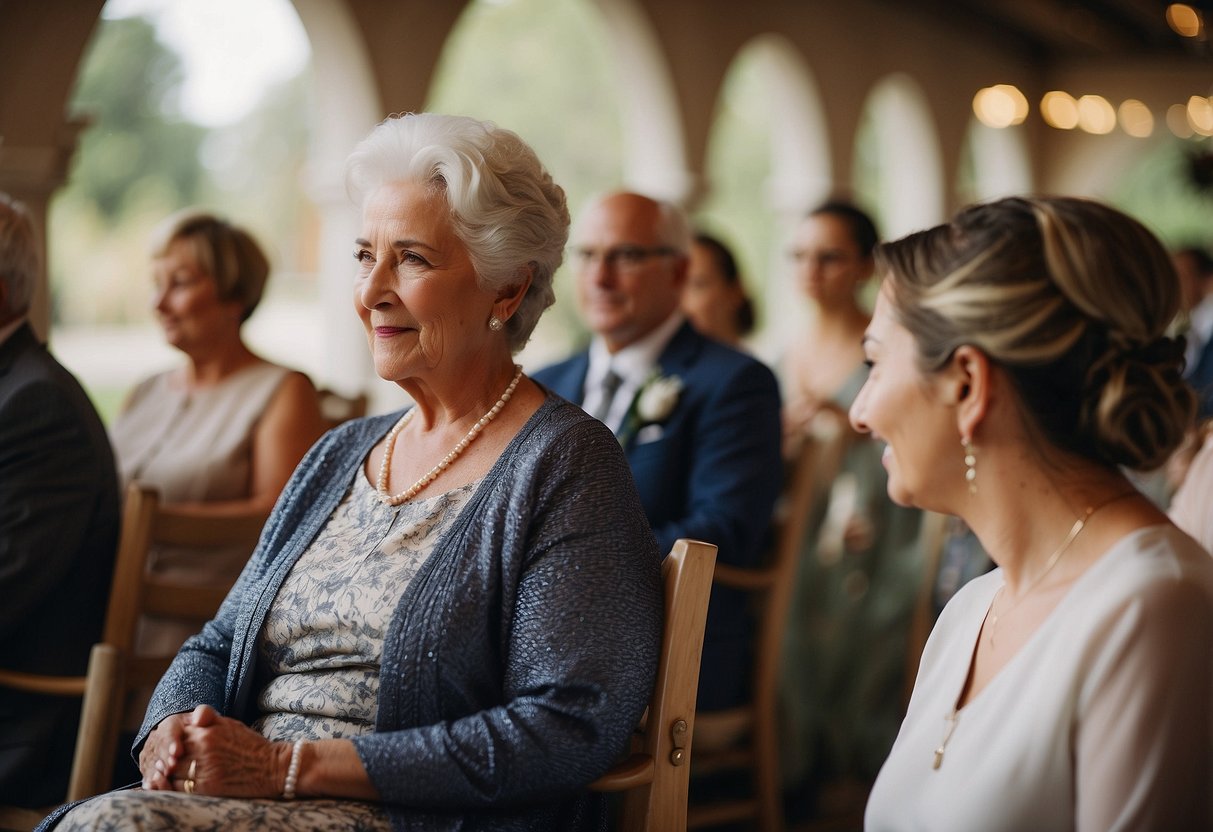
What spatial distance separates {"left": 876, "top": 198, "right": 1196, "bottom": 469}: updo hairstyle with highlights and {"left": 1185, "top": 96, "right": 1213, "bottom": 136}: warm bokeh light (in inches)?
379

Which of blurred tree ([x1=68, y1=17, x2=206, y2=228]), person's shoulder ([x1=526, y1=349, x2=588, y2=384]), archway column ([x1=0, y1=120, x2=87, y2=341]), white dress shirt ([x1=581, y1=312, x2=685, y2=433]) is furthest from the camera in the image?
blurred tree ([x1=68, y1=17, x2=206, y2=228])

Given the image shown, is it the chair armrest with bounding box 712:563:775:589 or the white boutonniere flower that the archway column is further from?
the chair armrest with bounding box 712:563:775:589

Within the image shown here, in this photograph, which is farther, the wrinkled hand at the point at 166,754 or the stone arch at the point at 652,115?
the stone arch at the point at 652,115

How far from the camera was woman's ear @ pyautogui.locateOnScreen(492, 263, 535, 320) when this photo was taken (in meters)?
1.85

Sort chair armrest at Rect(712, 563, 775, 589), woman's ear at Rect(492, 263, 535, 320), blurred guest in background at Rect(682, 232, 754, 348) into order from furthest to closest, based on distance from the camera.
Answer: blurred guest in background at Rect(682, 232, 754, 348) → chair armrest at Rect(712, 563, 775, 589) → woman's ear at Rect(492, 263, 535, 320)

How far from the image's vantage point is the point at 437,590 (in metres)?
1.60


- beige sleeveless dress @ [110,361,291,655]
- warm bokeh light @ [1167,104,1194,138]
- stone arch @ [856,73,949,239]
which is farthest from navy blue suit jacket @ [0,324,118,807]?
warm bokeh light @ [1167,104,1194,138]

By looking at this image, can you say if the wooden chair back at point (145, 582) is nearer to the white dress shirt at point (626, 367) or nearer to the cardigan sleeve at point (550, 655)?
the cardigan sleeve at point (550, 655)

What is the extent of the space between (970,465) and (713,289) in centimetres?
333

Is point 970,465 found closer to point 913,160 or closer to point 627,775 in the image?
point 627,775

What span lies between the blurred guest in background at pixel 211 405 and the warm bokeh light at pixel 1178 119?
417 inches

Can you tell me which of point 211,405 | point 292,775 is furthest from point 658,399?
point 292,775

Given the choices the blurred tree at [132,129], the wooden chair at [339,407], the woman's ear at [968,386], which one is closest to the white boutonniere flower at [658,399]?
the wooden chair at [339,407]

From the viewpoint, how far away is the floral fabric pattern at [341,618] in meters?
1.66
